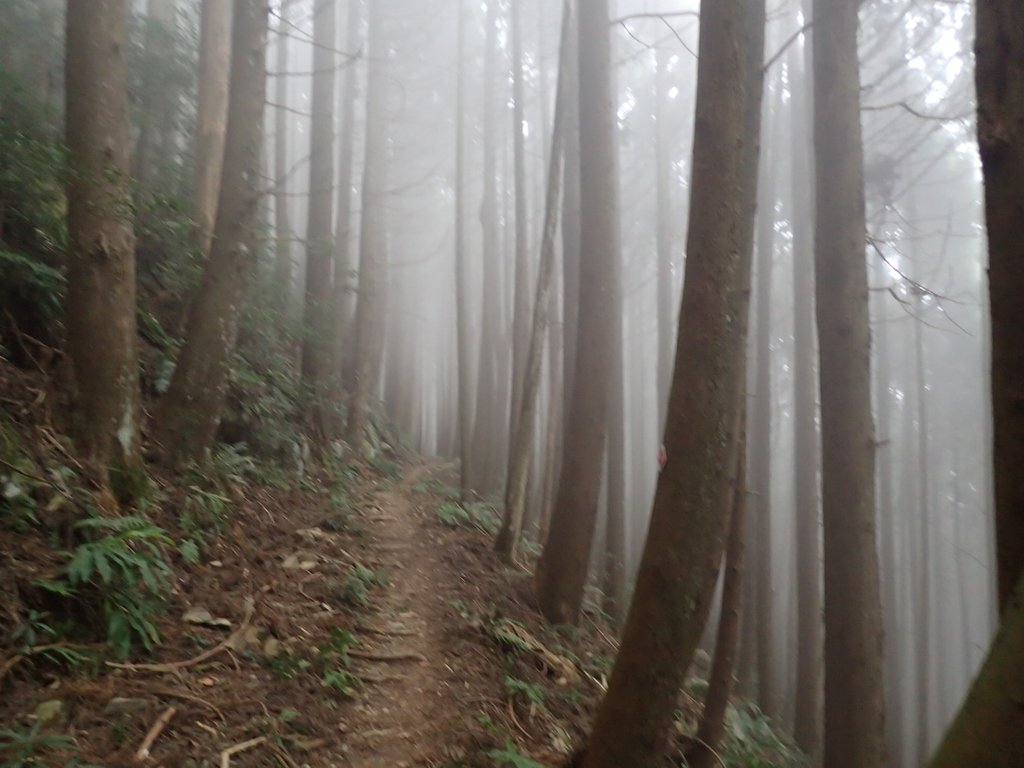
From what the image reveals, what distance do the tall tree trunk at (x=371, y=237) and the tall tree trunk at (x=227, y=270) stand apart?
648 centimetres

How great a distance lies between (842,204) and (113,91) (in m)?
6.31

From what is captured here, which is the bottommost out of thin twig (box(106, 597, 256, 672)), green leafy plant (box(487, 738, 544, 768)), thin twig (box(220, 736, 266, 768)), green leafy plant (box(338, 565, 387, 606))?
green leafy plant (box(487, 738, 544, 768))

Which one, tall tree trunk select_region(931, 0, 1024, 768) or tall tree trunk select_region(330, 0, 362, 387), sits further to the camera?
tall tree trunk select_region(330, 0, 362, 387)

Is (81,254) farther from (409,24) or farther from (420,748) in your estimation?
(409,24)

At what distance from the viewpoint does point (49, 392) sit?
5305mm

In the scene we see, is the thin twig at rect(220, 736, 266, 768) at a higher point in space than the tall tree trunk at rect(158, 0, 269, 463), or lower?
lower

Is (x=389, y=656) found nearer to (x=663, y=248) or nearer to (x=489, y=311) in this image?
(x=489, y=311)

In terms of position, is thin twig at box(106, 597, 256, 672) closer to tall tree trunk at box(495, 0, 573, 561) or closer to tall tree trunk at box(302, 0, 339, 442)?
tall tree trunk at box(495, 0, 573, 561)

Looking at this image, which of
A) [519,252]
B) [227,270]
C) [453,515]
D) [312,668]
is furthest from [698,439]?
[519,252]

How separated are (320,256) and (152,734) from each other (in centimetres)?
971

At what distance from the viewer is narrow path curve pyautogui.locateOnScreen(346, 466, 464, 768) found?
4652 millimetres

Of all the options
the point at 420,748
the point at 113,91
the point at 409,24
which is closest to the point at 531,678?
the point at 420,748

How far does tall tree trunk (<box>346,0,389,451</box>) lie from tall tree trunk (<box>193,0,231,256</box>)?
409 centimetres

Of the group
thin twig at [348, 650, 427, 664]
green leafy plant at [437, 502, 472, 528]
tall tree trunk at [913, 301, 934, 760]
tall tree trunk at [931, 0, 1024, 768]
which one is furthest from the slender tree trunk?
tall tree trunk at [913, 301, 934, 760]
